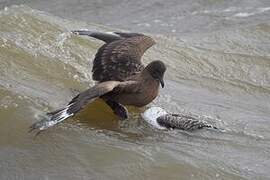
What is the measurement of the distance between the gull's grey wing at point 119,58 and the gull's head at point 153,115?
472 mm

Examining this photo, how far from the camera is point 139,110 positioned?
23.3ft

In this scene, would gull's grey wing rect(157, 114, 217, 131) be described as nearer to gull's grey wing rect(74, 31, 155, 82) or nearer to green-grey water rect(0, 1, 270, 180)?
green-grey water rect(0, 1, 270, 180)

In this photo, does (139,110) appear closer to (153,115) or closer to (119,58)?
(153,115)

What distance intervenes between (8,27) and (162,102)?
2497 mm

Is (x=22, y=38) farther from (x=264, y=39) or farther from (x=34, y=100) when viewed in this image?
(x=264, y=39)

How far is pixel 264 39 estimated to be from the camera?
34.2 ft

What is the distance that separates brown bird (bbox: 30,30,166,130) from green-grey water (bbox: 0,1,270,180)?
0.17 metres

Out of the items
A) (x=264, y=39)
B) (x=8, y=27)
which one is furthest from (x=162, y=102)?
(x=264, y=39)

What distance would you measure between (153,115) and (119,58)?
874mm

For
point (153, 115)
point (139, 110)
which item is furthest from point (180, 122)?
point (139, 110)

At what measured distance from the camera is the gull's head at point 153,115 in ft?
21.9

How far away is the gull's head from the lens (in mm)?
6686

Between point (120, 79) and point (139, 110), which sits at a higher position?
point (120, 79)

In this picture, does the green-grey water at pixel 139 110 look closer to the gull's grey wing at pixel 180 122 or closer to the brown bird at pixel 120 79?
the gull's grey wing at pixel 180 122
